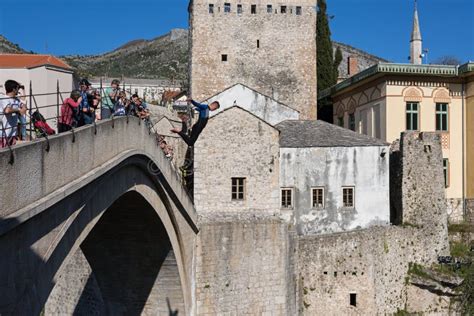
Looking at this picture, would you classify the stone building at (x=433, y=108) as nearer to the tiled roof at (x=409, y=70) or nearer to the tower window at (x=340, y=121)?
the tiled roof at (x=409, y=70)

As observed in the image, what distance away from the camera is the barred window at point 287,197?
84.8ft

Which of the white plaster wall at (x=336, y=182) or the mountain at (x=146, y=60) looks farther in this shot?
the mountain at (x=146, y=60)

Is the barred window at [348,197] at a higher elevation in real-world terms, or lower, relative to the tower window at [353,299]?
higher

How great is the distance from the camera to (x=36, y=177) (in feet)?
28.8

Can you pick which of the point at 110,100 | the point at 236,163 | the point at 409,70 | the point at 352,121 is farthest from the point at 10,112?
the point at 352,121

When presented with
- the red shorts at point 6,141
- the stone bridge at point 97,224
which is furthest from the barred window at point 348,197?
the red shorts at point 6,141

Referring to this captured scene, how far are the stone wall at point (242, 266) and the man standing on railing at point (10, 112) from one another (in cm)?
1215

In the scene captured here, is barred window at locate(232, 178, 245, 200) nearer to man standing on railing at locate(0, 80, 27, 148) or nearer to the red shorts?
man standing on railing at locate(0, 80, 27, 148)

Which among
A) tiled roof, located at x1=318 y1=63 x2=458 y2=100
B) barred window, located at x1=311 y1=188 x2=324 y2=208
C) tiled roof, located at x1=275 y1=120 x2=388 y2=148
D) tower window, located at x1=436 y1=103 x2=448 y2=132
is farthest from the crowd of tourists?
tower window, located at x1=436 y1=103 x2=448 y2=132

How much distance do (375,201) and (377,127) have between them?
270 inches

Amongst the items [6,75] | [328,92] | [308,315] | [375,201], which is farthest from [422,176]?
[6,75]

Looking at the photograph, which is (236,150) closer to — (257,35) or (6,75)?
(6,75)

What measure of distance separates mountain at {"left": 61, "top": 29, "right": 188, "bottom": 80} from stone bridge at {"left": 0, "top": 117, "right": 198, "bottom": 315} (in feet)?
279

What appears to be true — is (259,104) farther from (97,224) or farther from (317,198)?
(97,224)
